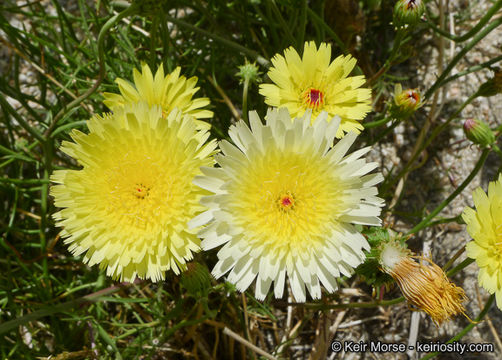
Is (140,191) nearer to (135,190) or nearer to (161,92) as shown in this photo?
(135,190)

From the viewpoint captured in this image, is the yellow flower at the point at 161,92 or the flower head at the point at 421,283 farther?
the yellow flower at the point at 161,92

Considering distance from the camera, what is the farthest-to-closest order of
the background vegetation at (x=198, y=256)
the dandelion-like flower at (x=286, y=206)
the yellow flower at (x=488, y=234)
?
the background vegetation at (x=198, y=256) < the yellow flower at (x=488, y=234) < the dandelion-like flower at (x=286, y=206)

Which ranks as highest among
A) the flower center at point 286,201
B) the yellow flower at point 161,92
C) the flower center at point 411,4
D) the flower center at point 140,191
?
the flower center at point 411,4

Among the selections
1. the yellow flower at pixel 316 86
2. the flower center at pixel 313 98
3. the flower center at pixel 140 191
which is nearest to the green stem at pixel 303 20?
the yellow flower at pixel 316 86

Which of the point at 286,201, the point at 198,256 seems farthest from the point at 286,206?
the point at 198,256

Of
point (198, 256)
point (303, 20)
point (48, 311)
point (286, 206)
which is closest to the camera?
point (286, 206)

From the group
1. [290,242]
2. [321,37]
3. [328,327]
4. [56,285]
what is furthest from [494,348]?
[56,285]

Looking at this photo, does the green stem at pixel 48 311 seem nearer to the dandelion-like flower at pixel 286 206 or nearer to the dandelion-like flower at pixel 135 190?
the dandelion-like flower at pixel 135 190
